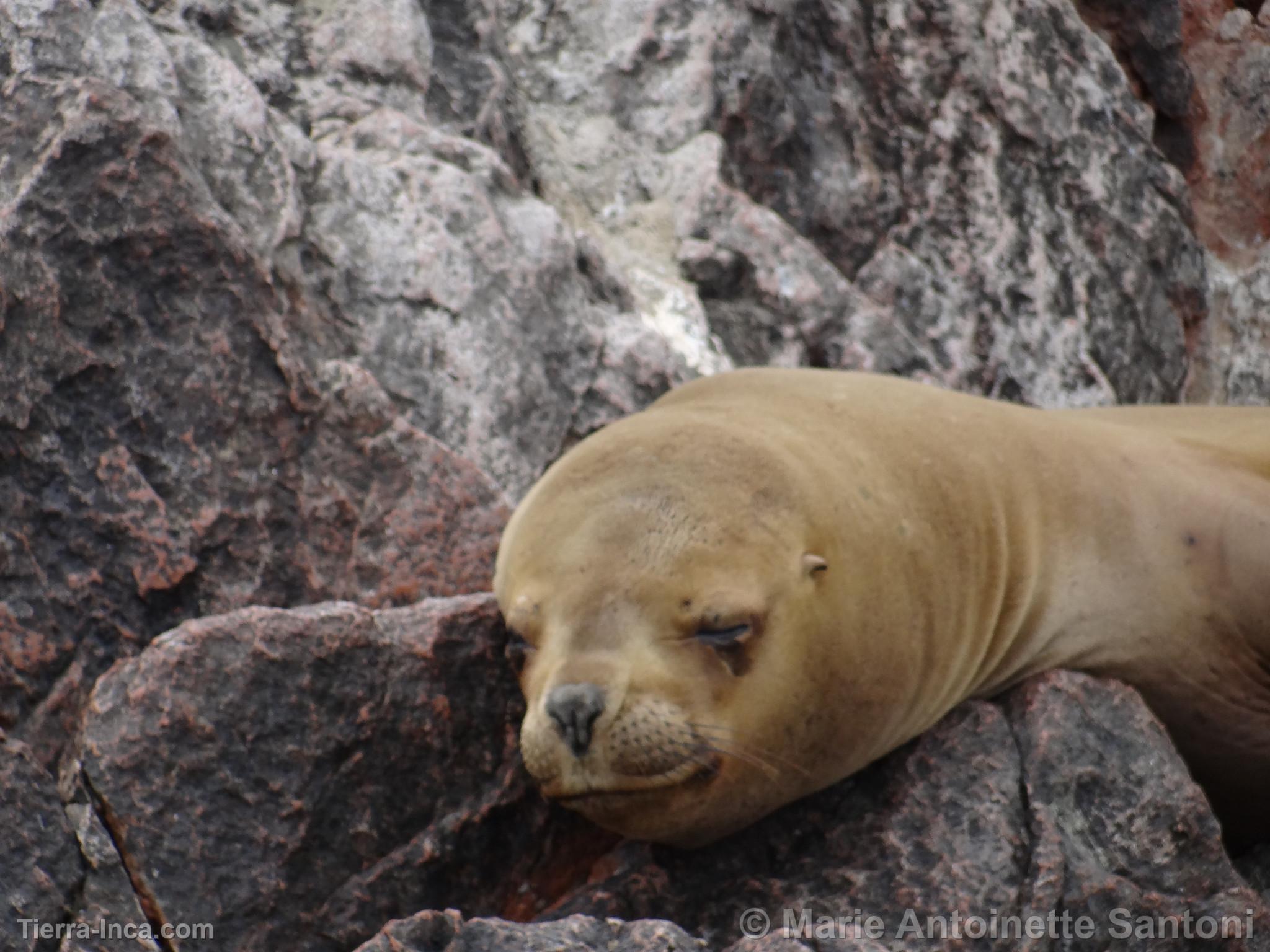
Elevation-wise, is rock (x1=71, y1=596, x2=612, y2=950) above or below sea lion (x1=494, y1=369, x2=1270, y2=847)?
below

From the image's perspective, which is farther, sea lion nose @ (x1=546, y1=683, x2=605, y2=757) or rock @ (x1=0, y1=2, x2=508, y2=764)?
rock @ (x1=0, y1=2, x2=508, y2=764)

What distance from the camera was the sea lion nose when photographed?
3.80 meters

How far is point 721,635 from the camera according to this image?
4047mm

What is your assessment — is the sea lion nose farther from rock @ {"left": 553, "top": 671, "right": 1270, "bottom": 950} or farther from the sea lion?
rock @ {"left": 553, "top": 671, "right": 1270, "bottom": 950}

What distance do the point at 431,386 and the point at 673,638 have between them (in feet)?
7.81

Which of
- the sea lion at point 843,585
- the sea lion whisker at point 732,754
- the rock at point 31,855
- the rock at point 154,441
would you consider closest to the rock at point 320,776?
the rock at point 31,855

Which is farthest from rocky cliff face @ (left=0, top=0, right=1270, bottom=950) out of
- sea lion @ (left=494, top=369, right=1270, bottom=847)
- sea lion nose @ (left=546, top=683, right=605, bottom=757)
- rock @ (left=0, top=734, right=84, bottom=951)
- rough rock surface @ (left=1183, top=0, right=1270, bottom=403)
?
rough rock surface @ (left=1183, top=0, right=1270, bottom=403)

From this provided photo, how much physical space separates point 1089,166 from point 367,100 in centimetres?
405

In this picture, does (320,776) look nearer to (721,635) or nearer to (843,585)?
(721,635)

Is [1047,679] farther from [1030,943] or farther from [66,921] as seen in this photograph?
[66,921]

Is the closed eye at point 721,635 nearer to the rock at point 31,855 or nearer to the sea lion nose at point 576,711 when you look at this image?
the sea lion nose at point 576,711

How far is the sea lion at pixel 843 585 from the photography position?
13.1ft

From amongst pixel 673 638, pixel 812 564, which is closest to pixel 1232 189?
pixel 812 564

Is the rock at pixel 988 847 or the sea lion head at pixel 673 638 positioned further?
the rock at pixel 988 847
